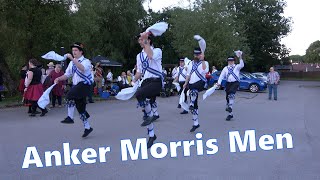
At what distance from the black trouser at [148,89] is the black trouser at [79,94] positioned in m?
1.66

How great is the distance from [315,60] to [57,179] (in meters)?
109

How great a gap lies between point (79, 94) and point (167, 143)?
2189mm

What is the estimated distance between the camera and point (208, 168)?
6.20 m

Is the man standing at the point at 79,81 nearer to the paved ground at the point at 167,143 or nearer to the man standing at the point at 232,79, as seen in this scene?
the paved ground at the point at 167,143

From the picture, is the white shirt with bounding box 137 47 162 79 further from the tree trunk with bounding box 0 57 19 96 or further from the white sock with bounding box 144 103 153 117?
the tree trunk with bounding box 0 57 19 96

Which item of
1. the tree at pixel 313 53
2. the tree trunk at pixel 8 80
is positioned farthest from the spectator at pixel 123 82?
the tree at pixel 313 53

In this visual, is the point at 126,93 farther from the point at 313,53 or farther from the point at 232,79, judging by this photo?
the point at 313,53

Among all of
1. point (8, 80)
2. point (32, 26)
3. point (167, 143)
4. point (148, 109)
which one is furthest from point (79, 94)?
point (8, 80)

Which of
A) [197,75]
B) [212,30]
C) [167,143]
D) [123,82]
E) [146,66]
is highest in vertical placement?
[212,30]

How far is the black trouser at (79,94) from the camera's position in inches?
343

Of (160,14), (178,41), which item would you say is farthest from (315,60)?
(178,41)

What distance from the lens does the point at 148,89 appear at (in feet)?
24.8

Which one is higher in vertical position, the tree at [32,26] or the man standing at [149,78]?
the tree at [32,26]

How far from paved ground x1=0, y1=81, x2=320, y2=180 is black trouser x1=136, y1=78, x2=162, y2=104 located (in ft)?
3.57
